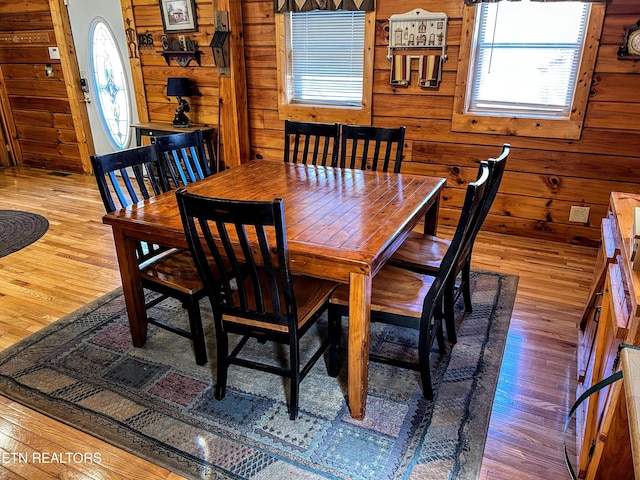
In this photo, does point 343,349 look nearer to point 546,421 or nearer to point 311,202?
point 311,202

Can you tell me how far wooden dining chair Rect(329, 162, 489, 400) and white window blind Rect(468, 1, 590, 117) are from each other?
6.30ft

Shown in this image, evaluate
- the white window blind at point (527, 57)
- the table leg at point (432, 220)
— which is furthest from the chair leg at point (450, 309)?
the white window blind at point (527, 57)

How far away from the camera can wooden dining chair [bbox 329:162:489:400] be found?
1.74m

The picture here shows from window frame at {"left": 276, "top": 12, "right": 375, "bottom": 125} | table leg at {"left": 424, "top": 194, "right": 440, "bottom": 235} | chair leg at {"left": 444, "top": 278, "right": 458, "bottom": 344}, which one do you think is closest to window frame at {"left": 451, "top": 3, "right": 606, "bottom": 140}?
window frame at {"left": 276, "top": 12, "right": 375, "bottom": 125}

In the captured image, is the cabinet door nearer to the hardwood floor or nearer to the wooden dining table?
the hardwood floor

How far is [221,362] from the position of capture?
76.2 inches

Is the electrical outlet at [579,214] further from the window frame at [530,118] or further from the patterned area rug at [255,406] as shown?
the patterned area rug at [255,406]

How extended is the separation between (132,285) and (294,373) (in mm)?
908

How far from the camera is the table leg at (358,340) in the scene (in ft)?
5.42

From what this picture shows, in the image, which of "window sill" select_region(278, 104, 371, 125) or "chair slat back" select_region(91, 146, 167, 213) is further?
"window sill" select_region(278, 104, 371, 125)

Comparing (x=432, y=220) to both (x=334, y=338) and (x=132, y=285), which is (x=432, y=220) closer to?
(x=334, y=338)

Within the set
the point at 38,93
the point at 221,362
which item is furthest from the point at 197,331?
the point at 38,93

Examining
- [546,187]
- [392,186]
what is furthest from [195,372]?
[546,187]

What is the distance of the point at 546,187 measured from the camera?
3.51 metres
